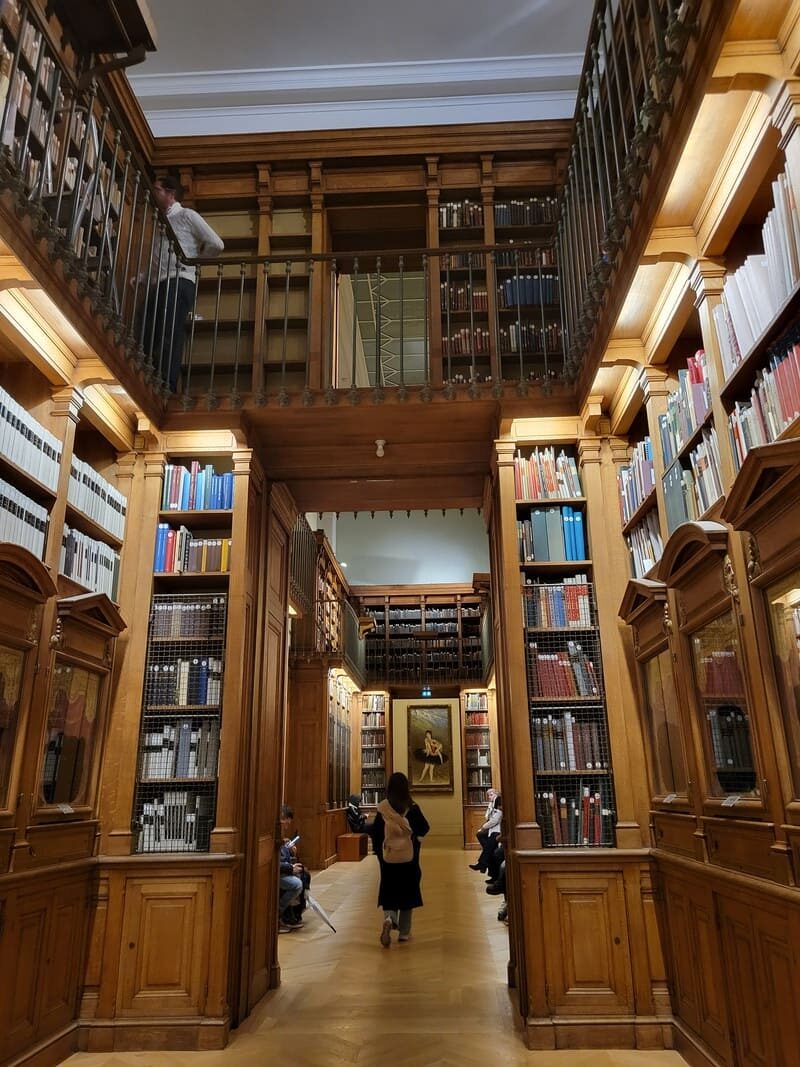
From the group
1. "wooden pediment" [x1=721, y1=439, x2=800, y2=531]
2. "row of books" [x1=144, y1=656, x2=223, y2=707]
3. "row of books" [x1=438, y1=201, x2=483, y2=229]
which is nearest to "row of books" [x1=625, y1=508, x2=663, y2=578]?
"wooden pediment" [x1=721, y1=439, x2=800, y2=531]

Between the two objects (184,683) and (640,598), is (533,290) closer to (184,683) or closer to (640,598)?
(640,598)

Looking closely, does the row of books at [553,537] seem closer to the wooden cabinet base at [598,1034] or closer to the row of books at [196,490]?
the row of books at [196,490]

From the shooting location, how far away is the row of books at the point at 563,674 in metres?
4.40

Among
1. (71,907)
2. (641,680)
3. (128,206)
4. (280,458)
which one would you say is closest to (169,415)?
(280,458)

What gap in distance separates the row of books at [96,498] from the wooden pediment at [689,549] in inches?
112

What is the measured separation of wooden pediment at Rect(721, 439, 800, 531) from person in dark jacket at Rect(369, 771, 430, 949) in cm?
461

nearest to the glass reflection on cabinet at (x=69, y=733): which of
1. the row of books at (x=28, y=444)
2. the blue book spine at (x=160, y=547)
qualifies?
the blue book spine at (x=160, y=547)

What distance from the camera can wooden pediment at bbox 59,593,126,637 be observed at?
148 inches

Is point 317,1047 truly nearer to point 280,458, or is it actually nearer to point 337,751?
point 280,458

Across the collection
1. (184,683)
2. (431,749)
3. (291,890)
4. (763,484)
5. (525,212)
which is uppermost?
(525,212)

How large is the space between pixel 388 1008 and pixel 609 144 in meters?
4.88

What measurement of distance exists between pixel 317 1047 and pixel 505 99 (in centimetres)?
688

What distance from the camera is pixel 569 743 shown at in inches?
170

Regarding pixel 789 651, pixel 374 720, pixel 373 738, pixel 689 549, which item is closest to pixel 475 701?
pixel 374 720
